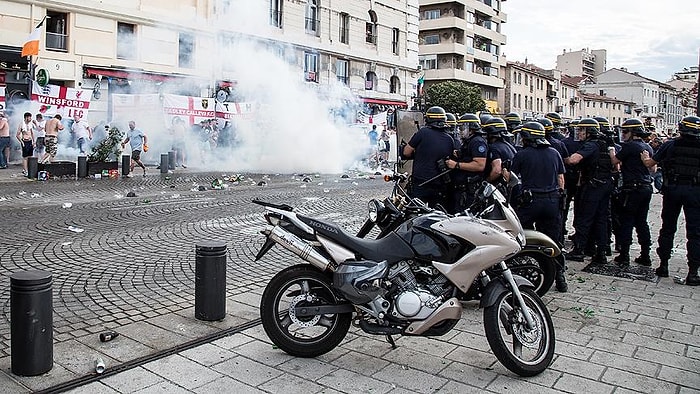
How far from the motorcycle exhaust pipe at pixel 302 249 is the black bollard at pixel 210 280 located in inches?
41.3

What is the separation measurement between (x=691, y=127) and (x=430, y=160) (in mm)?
2975

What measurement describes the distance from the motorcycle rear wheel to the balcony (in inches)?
902

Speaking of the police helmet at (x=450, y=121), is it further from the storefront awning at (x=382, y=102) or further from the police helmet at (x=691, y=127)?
the storefront awning at (x=382, y=102)

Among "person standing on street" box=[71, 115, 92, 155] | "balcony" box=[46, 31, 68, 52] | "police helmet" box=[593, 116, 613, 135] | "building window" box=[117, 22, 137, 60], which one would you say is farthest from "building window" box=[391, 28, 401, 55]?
"police helmet" box=[593, 116, 613, 135]

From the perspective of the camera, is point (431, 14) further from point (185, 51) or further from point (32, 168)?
point (32, 168)

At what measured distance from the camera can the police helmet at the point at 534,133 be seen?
691 cm

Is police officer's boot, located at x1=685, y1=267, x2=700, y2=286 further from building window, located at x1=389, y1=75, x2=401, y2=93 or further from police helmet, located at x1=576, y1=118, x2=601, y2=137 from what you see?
building window, located at x1=389, y1=75, x2=401, y2=93

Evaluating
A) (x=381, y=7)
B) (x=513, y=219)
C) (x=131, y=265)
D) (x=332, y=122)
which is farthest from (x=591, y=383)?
(x=381, y=7)

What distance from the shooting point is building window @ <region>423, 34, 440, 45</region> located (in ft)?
212

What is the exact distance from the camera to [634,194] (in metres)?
7.91

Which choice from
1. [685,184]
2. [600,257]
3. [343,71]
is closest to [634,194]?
[685,184]

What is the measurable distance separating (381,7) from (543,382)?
37948mm

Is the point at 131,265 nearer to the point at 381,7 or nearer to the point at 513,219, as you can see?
the point at 513,219

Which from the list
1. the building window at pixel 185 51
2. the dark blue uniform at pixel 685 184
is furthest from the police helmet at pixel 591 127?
the building window at pixel 185 51
